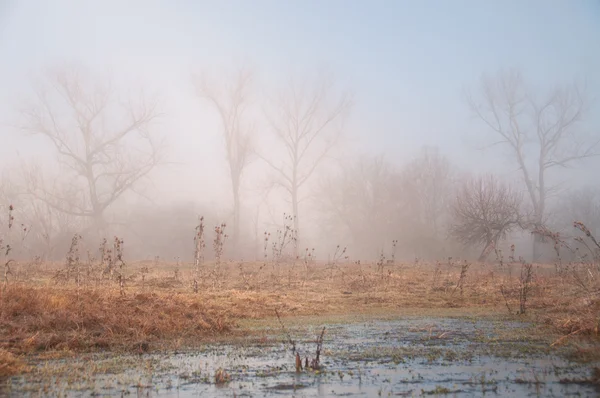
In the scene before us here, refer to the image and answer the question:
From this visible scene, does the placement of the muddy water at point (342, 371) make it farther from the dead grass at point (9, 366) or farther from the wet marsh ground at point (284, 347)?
the dead grass at point (9, 366)

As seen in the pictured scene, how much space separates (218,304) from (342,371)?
346 inches

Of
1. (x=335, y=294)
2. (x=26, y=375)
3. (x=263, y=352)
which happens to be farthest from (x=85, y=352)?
(x=335, y=294)

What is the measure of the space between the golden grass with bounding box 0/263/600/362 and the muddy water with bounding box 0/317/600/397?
1.23 m

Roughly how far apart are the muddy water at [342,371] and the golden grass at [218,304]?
1.23 meters

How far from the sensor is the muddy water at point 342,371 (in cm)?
585

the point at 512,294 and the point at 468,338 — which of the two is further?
the point at 512,294

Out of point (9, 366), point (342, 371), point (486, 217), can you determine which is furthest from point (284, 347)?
point (486, 217)

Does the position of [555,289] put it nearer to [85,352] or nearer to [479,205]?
[85,352]

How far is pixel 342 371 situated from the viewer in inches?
273

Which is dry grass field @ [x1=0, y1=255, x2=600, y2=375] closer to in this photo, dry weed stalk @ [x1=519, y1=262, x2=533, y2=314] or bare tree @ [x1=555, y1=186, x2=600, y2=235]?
dry weed stalk @ [x1=519, y1=262, x2=533, y2=314]

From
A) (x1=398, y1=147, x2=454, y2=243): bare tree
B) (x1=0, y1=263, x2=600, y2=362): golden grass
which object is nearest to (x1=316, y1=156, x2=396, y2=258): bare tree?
(x1=398, y1=147, x2=454, y2=243): bare tree

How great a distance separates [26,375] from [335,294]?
A: 13764mm

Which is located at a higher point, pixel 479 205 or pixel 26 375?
pixel 479 205

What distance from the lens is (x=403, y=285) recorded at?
2153 cm
